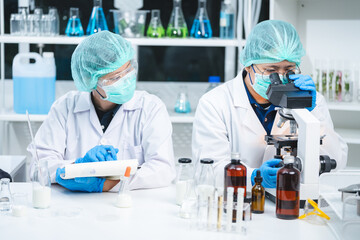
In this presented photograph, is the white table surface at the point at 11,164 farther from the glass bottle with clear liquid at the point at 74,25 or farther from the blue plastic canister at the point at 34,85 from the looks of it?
the glass bottle with clear liquid at the point at 74,25

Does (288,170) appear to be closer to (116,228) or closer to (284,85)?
(284,85)

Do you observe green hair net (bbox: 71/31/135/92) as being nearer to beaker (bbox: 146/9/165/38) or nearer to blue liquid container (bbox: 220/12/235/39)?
beaker (bbox: 146/9/165/38)

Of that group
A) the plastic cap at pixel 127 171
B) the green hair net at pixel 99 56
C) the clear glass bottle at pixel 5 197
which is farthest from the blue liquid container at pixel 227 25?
the clear glass bottle at pixel 5 197

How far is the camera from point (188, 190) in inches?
72.4

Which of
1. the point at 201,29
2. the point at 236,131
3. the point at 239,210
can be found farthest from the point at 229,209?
the point at 201,29

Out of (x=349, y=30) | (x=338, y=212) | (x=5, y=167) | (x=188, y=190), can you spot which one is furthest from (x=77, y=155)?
(x=349, y=30)

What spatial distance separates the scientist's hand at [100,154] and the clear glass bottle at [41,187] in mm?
158

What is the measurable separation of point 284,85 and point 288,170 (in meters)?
0.36

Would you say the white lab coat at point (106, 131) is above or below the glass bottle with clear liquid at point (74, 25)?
below

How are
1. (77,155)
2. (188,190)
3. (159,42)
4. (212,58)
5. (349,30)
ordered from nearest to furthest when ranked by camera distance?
(188,190) → (77,155) → (159,42) → (349,30) → (212,58)

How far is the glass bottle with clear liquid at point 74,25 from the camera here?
3.29 m

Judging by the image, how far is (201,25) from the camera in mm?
3340

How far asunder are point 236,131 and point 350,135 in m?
1.29

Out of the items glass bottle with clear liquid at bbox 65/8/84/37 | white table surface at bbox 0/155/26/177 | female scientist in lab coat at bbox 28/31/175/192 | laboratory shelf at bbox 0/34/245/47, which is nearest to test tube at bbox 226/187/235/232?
female scientist in lab coat at bbox 28/31/175/192
